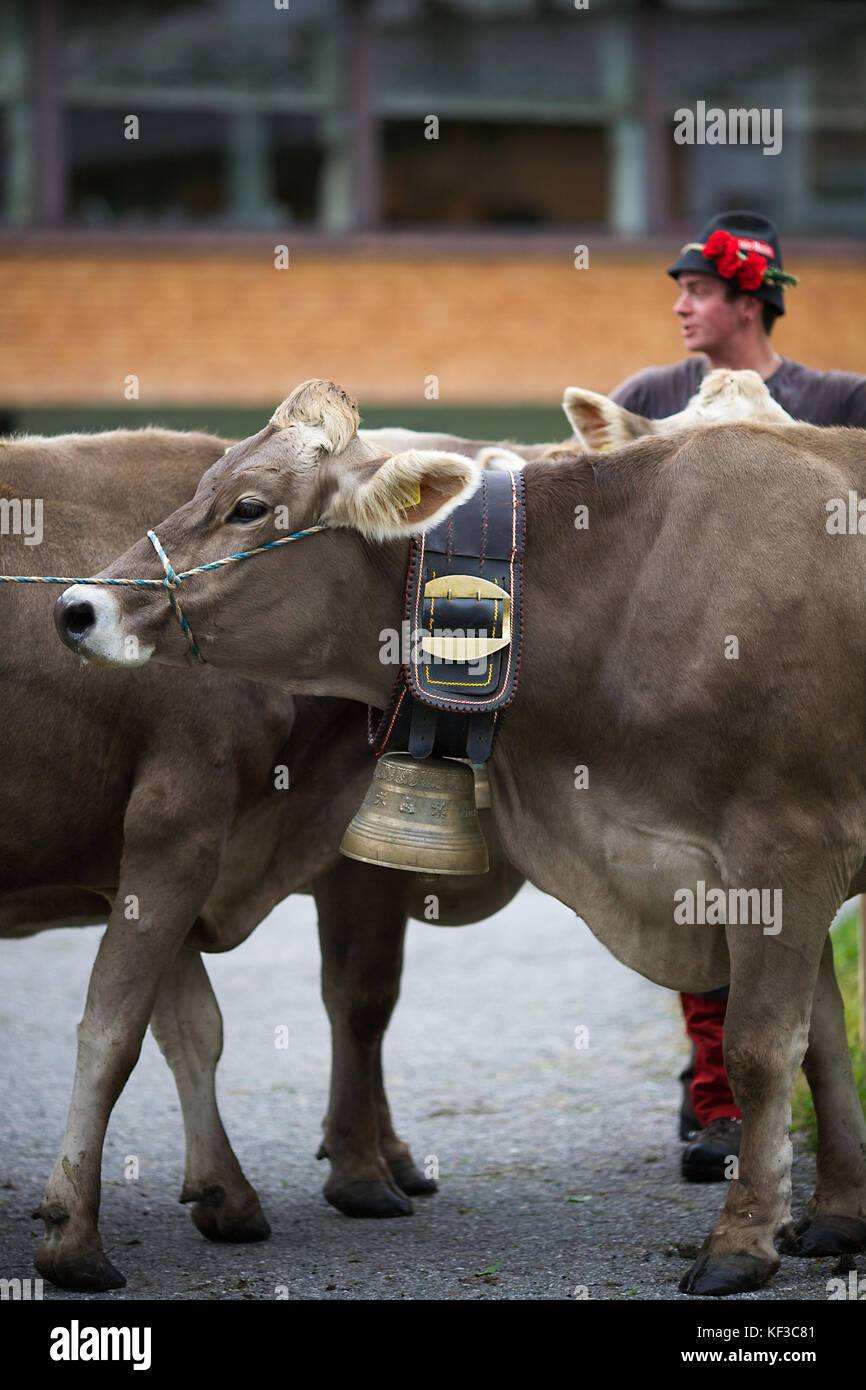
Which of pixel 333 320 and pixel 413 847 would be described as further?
pixel 333 320

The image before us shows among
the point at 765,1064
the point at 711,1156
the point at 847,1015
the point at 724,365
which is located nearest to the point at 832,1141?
the point at 765,1064

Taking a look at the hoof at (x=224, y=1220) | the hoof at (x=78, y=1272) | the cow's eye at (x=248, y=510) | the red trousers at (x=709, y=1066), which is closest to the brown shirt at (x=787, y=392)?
the red trousers at (x=709, y=1066)

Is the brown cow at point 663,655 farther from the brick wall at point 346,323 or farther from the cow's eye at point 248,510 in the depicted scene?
the brick wall at point 346,323

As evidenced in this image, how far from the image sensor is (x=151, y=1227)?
521cm

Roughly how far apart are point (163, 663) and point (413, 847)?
0.80 meters

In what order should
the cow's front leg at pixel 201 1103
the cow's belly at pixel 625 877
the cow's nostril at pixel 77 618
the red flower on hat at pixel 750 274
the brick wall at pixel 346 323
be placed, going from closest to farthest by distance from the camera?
the cow's nostril at pixel 77 618
the cow's belly at pixel 625 877
the cow's front leg at pixel 201 1103
the red flower on hat at pixel 750 274
the brick wall at pixel 346 323

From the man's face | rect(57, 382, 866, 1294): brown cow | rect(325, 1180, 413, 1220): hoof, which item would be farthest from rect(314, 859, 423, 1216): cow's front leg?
the man's face

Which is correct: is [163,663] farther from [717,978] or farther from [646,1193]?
[646,1193]

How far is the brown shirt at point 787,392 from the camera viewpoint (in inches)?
231

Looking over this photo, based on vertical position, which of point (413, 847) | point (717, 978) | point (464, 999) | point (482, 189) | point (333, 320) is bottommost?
point (464, 999)

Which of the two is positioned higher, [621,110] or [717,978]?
[621,110]

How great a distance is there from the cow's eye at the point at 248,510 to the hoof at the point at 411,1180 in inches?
92.8

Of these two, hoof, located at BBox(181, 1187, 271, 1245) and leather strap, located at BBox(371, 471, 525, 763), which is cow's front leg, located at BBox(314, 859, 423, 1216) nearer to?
hoof, located at BBox(181, 1187, 271, 1245)
